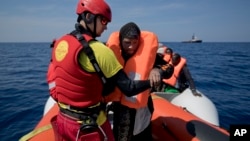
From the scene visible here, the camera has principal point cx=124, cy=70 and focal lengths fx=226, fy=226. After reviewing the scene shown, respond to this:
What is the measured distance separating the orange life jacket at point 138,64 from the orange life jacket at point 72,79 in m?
0.45

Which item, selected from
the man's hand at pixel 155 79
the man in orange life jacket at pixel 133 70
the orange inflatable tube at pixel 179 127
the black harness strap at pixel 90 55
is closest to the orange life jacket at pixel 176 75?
the orange inflatable tube at pixel 179 127

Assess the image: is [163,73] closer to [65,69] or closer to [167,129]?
[65,69]

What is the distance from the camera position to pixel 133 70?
2311 millimetres

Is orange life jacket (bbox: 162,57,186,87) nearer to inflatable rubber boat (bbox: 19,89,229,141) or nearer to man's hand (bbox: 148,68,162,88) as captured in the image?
inflatable rubber boat (bbox: 19,89,229,141)

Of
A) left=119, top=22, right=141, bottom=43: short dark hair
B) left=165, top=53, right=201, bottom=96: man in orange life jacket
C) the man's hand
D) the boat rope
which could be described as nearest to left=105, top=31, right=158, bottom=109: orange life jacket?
left=119, top=22, right=141, bottom=43: short dark hair

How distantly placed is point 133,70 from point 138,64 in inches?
3.1

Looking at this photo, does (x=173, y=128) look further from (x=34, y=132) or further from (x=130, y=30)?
(x=34, y=132)

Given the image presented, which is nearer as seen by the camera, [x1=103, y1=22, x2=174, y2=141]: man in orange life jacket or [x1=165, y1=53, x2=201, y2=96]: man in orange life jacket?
[x1=103, y1=22, x2=174, y2=141]: man in orange life jacket

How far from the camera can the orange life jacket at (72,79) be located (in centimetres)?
167

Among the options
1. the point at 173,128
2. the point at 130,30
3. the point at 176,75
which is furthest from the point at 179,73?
the point at 130,30

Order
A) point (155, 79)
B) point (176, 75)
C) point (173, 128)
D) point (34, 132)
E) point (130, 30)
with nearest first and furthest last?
1. point (155, 79)
2. point (130, 30)
3. point (34, 132)
4. point (173, 128)
5. point (176, 75)

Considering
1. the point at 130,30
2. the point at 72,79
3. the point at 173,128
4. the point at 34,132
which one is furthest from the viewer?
the point at 173,128

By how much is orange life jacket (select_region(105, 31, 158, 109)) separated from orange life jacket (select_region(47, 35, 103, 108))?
45cm

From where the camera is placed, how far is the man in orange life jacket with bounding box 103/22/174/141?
7.40 feet
